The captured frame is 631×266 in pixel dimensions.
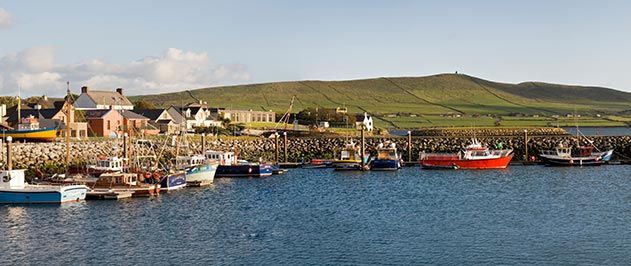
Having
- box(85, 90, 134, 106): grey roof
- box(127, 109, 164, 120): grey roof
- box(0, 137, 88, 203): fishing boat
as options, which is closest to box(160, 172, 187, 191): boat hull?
box(0, 137, 88, 203): fishing boat

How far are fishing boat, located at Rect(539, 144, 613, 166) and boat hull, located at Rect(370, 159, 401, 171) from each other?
16.2 metres

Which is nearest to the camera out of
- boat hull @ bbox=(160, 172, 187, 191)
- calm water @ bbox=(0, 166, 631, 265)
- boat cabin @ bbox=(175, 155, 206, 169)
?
calm water @ bbox=(0, 166, 631, 265)

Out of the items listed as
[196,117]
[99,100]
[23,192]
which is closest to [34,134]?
[23,192]

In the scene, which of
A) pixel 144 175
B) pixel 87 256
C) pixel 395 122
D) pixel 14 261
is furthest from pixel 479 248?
pixel 395 122

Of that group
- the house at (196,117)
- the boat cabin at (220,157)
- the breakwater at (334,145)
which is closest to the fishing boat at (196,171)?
the boat cabin at (220,157)

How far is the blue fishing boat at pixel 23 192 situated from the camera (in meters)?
50.5

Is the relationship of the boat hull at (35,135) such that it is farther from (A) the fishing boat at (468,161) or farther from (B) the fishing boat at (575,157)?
(B) the fishing boat at (575,157)

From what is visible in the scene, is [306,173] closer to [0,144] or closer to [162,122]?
[0,144]

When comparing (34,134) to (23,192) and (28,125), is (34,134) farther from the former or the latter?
(23,192)

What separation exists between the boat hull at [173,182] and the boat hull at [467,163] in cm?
2854

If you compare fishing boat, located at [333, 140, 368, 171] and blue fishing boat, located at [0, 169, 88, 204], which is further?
fishing boat, located at [333, 140, 368, 171]

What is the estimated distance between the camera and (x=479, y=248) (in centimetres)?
3609

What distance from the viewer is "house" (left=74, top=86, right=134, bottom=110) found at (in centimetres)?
11500

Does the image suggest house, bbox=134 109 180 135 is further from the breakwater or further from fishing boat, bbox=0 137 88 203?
fishing boat, bbox=0 137 88 203
